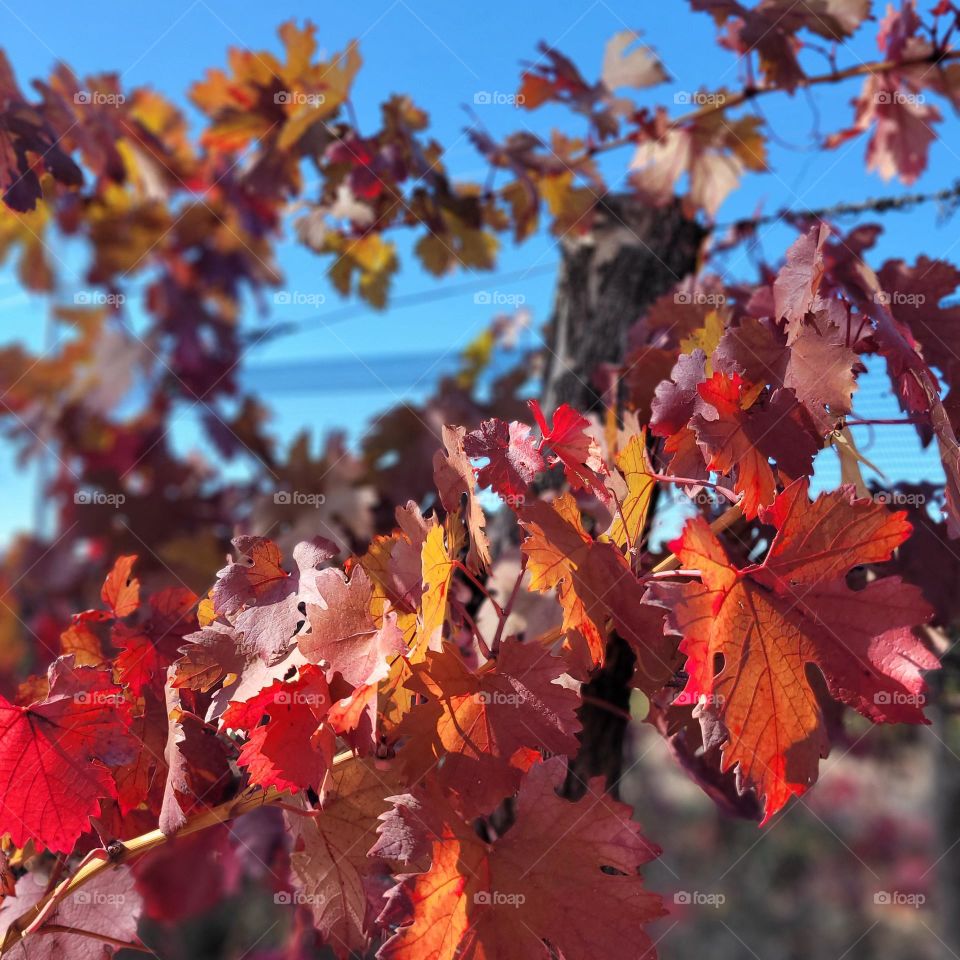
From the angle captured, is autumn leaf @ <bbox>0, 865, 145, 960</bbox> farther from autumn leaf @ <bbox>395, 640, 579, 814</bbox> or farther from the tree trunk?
the tree trunk

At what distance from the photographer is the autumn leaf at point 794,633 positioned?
57cm

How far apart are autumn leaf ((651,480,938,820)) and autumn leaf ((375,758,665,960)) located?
12 centimetres

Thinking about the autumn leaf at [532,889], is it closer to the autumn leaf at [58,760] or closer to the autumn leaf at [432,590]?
the autumn leaf at [432,590]

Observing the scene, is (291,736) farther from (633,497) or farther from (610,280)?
(610,280)

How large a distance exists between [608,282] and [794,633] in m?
1.07

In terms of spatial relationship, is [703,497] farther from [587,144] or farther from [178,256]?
[178,256]

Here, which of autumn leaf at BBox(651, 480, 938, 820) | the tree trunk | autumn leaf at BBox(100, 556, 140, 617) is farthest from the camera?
the tree trunk

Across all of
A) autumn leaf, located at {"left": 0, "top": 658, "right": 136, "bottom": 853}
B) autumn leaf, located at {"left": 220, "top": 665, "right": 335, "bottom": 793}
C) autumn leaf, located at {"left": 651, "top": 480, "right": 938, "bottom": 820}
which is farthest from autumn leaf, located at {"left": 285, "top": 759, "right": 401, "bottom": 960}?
autumn leaf, located at {"left": 651, "top": 480, "right": 938, "bottom": 820}

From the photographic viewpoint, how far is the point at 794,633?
60cm

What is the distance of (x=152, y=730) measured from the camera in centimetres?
71

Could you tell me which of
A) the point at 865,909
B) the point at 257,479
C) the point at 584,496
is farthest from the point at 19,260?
the point at 865,909

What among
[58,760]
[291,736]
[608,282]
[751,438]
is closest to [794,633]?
[751,438]

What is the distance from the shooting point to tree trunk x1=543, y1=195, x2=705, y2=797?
1.50 metres

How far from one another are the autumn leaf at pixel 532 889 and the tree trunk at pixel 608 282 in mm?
880
